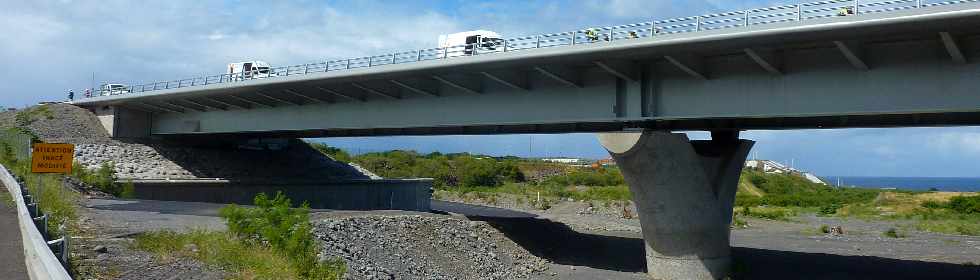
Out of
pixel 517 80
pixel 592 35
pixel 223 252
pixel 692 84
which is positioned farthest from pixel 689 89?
pixel 223 252

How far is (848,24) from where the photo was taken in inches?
627

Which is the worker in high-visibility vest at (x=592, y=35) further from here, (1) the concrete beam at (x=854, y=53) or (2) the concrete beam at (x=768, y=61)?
(1) the concrete beam at (x=854, y=53)

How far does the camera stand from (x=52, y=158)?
18.7 metres

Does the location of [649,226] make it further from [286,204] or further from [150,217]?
[150,217]

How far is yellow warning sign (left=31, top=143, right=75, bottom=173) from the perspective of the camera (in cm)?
1842

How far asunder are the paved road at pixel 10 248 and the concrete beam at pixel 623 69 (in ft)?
51.7

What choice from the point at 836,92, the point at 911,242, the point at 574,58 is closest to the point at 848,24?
the point at 836,92

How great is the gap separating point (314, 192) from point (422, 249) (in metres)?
20.0

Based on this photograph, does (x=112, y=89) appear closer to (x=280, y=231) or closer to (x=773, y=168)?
(x=280, y=231)

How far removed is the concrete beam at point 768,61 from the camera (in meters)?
18.8

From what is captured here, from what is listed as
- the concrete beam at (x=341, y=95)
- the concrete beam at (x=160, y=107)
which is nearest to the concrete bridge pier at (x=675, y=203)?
the concrete beam at (x=341, y=95)

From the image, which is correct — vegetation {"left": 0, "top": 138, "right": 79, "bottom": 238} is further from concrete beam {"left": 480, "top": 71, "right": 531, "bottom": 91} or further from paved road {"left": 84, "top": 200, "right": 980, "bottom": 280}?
concrete beam {"left": 480, "top": 71, "right": 531, "bottom": 91}

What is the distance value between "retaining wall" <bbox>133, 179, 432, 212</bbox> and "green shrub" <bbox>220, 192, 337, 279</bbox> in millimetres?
22783

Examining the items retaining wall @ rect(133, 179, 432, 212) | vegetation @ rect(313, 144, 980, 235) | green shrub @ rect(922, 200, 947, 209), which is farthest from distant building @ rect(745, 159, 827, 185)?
retaining wall @ rect(133, 179, 432, 212)
